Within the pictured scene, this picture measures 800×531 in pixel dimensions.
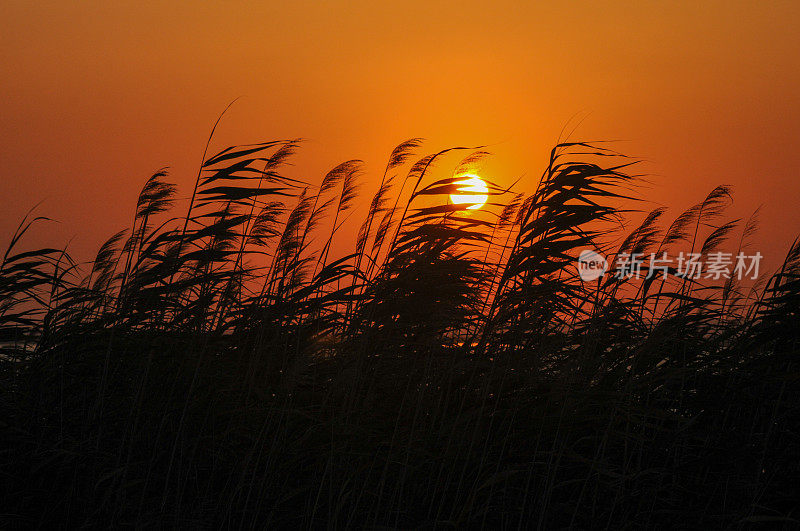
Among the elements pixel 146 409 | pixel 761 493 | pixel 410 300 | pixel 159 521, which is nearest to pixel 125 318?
pixel 146 409

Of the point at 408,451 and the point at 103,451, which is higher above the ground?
the point at 408,451

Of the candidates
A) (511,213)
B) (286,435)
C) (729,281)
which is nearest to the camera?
(286,435)

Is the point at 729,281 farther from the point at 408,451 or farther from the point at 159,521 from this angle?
the point at 159,521

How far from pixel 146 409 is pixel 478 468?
2.27m

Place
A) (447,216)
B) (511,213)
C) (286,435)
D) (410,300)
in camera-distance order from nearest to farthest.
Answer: (286,435), (410,300), (447,216), (511,213)

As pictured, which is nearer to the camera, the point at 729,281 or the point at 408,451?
the point at 408,451

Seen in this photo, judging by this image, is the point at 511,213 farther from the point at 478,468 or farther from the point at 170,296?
the point at 170,296

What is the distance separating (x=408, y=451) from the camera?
454 cm

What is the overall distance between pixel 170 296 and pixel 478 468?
2732 millimetres

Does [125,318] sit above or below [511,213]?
below

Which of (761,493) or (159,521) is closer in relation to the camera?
(159,521)

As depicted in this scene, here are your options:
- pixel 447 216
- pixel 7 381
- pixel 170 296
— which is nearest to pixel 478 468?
pixel 447 216

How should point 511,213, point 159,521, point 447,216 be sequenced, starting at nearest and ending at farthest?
point 159,521 < point 447,216 < point 511,213

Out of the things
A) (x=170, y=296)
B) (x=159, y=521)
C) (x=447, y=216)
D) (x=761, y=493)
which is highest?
(x=447, y=216)
